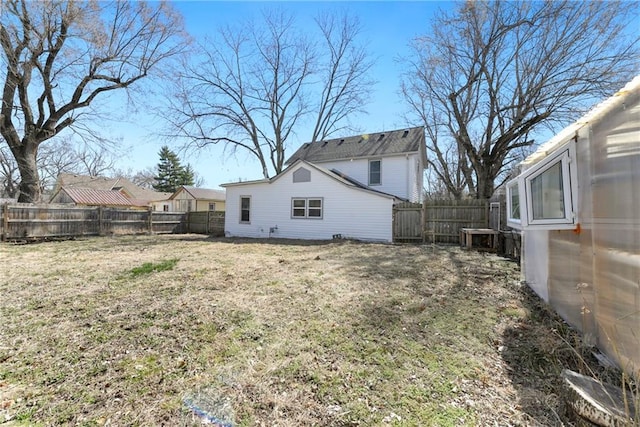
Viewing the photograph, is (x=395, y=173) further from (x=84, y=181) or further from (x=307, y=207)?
(x=84, y=181)

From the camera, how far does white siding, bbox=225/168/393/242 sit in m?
12.7

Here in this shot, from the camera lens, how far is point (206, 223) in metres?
18.0

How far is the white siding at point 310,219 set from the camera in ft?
41.8

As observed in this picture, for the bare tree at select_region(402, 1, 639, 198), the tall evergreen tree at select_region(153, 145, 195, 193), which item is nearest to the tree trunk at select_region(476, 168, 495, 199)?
the bare tree at select_region(402, 1, 639, 198)

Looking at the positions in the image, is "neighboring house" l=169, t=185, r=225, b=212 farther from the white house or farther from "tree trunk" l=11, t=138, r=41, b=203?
"tree trunk" l=11, t=138, r=41, b=203

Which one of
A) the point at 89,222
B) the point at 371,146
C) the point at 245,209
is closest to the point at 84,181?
the point at 89,222

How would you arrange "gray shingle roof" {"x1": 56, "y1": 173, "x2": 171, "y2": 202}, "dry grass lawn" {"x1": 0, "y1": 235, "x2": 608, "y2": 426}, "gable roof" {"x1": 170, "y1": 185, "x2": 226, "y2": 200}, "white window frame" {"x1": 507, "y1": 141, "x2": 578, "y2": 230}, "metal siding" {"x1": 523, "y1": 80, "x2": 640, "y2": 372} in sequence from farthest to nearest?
"gray shingle roof" {"x1": 56, "y1": 173, "x2": 171, "y2": 202} < "gable roof" {"x1": 170, "y1": 185, "x2": 226, "y2": 200} < "white window frame" {"x1": 507, "y1": 141, "x2": 578, "y2": 230} < "metal siding" {"x1": 523, "y1": 80, "x2": 640, "y2": 372} < "dry grass lawn" {"x1": 0, "y1": 235, "x2": 608, "y2": 426}

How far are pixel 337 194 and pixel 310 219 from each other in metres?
1.79

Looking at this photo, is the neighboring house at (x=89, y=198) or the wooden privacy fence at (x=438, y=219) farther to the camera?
the neighboring house at (x=89, y=198)

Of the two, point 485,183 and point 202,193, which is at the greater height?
point 202,193

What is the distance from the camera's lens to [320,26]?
784 inches

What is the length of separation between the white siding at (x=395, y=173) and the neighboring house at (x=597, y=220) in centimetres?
1096

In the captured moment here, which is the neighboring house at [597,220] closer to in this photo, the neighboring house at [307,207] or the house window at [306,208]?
the neighboring house at [307,207]

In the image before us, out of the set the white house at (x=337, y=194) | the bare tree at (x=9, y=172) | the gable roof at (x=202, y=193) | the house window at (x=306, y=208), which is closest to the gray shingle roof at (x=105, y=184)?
the bare tree at (x=9, y=172)
